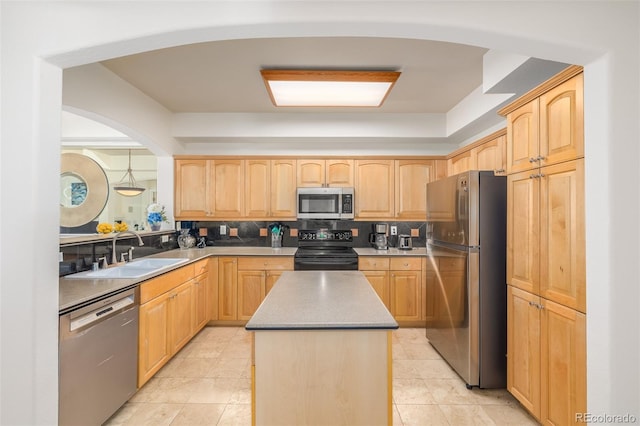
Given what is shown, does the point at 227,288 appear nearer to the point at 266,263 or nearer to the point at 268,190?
the point at 266,263

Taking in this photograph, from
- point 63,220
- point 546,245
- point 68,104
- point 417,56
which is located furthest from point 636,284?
point 63,220

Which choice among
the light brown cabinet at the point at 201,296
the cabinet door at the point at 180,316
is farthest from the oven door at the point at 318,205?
the cabinet door at the point at 180,316

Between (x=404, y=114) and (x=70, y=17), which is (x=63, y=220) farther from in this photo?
(x=404, y=114)

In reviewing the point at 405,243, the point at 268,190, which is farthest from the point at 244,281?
the point at 405,243

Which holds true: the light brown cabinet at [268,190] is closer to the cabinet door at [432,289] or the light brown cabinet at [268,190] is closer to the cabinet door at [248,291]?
the cabinet door at [248,291]

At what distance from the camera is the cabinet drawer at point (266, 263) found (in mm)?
3844

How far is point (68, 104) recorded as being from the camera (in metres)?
2.50

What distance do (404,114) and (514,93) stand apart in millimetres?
1498

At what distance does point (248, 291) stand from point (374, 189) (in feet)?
6.86

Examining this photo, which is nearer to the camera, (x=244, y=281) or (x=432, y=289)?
(x=432, y=289)

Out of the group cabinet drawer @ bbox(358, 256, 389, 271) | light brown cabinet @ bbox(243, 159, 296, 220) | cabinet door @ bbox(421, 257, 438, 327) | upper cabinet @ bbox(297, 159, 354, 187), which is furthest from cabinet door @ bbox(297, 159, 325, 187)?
cabinet door @ bbox(421, 257, 438, 327)

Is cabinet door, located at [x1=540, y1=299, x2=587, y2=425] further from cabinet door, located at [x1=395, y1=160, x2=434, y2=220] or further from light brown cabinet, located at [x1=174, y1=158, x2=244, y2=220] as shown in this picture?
light brown cabinet, located at [x1=174, y1=158, x2=244, y2=220]

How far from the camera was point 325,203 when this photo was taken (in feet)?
13.4

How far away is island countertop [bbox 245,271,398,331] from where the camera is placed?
145 centimetres
